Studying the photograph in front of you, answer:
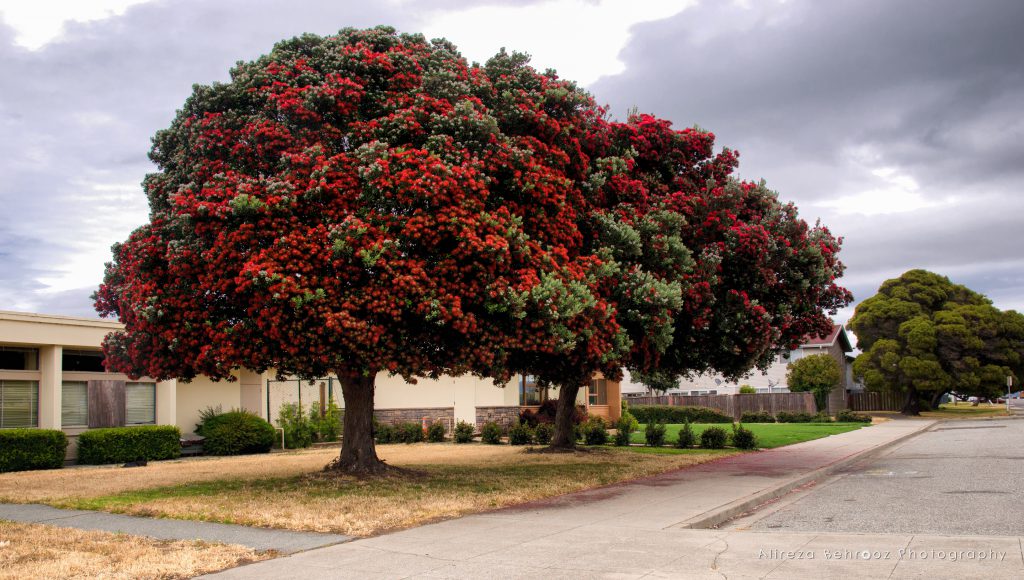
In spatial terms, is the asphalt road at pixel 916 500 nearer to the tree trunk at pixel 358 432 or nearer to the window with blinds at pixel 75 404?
the tree trunk at pixel 358 432

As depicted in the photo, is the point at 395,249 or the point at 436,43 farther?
the point at 436,43

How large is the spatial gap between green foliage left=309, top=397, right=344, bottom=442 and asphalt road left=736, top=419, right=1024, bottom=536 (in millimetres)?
17217

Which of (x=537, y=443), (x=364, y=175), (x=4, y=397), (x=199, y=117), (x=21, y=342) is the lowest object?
(x=537, y=443)

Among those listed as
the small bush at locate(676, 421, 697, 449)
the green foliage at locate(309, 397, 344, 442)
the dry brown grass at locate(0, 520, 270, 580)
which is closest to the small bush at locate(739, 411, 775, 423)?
the small bush at locate(676, 421, 697, 449)

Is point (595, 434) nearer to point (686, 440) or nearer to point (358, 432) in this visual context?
point (686, 440)

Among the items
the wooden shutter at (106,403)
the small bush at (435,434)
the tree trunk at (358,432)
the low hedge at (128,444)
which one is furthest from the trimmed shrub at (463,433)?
the tree trunk at (358,432)

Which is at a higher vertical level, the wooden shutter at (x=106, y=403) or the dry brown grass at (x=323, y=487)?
the wooden shutter at (x=106, y=403)

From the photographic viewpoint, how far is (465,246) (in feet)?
37.4

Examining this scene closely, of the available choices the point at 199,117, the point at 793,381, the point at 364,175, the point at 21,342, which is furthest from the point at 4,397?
the point at 793,381

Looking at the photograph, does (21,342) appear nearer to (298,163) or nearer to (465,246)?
(298,163)

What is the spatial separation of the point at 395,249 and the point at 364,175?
119 cm

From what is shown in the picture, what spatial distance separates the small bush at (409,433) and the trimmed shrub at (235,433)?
5191mm

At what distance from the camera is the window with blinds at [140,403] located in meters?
22.6

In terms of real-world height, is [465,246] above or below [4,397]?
above
